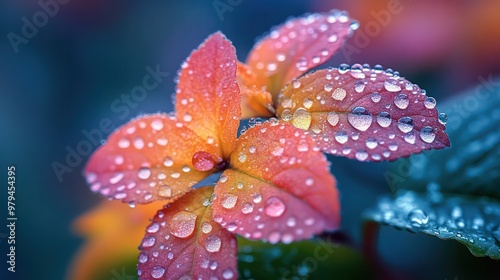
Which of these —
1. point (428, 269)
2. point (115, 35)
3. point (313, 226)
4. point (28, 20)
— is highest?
point (28, 20)

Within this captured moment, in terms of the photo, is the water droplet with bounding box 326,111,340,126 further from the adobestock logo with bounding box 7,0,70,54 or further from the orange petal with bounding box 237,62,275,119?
the adobestock logo with bounding box 7,0,70,54

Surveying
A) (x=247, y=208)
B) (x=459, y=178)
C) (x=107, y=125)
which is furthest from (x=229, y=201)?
(x=107, y=125)

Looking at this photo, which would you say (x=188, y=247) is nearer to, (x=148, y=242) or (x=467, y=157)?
(x=148, y=242)

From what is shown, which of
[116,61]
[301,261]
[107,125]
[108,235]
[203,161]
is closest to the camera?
[203,161]

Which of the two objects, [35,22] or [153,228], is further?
[35,22]

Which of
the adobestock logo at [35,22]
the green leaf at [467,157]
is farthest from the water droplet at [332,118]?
the adobestock logo at [35,22]

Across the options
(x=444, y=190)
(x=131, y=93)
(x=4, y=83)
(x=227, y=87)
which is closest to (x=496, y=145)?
(x=444, y=190)

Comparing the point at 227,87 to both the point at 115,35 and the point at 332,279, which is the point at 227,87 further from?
the point at 115,35
